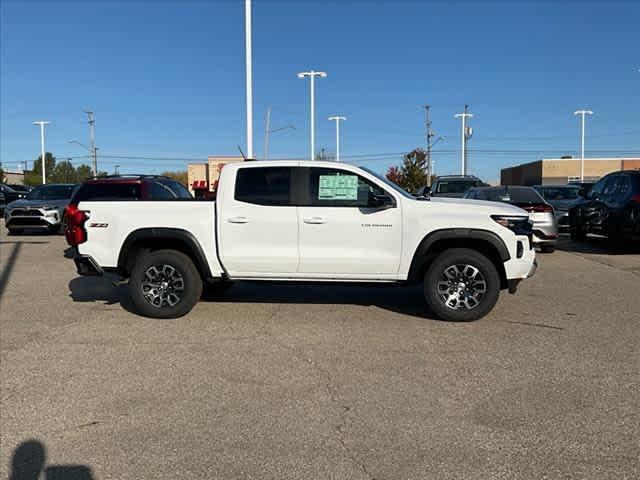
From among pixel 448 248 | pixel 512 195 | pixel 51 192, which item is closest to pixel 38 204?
pixel 51 192

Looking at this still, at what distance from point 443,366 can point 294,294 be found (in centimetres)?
359

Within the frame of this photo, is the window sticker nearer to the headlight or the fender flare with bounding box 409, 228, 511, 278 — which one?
the fender flare with bounding box 409, 228, 511, 278

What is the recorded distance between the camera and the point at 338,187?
661 centimetres

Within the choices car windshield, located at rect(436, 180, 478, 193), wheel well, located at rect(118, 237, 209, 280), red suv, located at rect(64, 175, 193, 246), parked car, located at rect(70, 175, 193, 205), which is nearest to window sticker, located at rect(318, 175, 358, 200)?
wheel well, located at rect(118, 237, 209, 280)

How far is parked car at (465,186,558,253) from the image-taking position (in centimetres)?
1199

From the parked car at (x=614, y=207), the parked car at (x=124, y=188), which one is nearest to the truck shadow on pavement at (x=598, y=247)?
the parked car at (x=614, y=207)

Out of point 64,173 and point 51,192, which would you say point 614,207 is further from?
point 64,173

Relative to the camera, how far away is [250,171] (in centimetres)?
676

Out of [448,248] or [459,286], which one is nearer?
[459,286]

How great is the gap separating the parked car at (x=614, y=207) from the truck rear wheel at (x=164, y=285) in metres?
9.32

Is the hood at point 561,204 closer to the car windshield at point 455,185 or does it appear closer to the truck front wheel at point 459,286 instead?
the car windshield at point 455,185

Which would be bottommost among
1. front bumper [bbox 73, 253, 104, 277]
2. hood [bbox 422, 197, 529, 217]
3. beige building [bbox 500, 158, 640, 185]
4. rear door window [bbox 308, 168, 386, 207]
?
front bumper [bbox 73, 253, 104, 277]

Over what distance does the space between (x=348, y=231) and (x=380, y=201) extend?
518mm

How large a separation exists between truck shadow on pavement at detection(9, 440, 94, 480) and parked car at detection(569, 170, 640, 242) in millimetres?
11473
